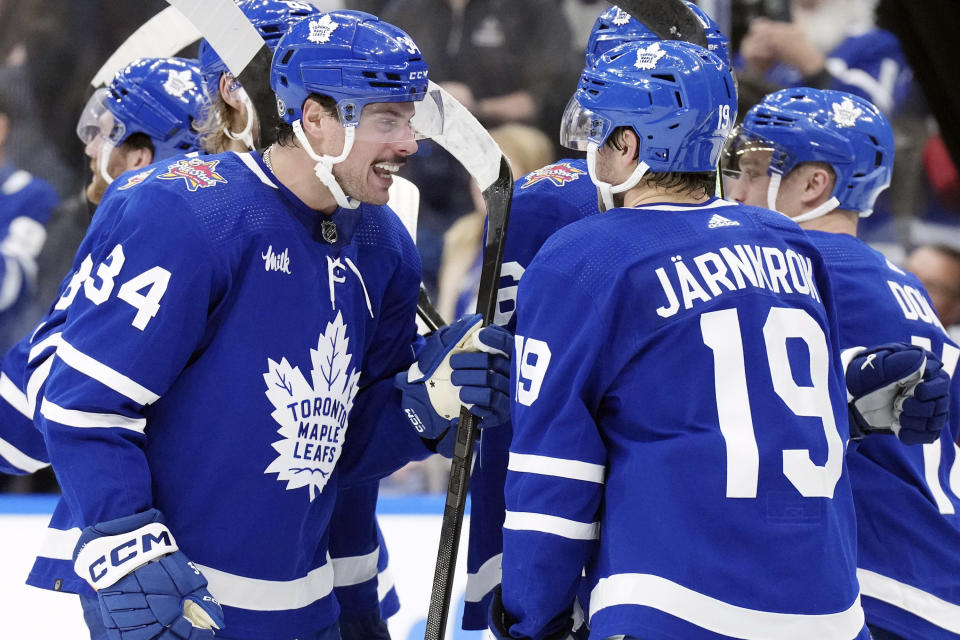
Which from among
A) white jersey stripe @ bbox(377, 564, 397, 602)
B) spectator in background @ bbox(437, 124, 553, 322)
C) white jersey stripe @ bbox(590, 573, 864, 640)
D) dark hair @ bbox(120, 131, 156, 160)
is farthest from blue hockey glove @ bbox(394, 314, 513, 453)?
spectator in background @ bbox(437, 124, 553, 322)

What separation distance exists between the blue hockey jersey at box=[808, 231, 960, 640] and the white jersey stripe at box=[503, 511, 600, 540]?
760 mm

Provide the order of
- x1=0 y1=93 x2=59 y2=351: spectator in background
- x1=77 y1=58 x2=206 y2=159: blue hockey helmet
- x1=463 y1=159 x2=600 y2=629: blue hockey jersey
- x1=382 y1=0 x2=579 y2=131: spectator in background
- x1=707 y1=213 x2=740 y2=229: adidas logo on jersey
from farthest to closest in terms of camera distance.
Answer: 1. x1=382 y1=0 x2=579 y2=131: spectator in background
2. x1=0 y1=93 x2=59 y2=351: spectator in background
3. x1=77 y1=58 x2=206 y2=159: blue hockey helmet
4. x1=463 y1=159 x2=600 y2=629: blue hockey jersey
5. x1=707 y1=213 x2=740 y2=229: adidas logo on jersey

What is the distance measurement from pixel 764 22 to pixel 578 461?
13.3 feet

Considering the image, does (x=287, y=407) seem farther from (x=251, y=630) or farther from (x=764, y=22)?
(x=764, y=22)

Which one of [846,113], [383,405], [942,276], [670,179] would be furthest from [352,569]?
[942,276]

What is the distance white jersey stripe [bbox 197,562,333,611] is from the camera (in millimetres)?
1848

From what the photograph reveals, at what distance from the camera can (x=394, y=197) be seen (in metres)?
2.65

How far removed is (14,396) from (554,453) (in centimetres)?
118

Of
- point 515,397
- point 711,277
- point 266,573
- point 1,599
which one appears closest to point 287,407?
point 266,573

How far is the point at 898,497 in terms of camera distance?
2148mm

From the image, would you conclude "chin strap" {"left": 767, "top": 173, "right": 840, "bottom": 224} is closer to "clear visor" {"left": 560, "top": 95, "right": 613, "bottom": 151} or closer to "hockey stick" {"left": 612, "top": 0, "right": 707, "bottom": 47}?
"hockey stick" {"left": 612, "top": 0, "right": 707, "bottom": 47}

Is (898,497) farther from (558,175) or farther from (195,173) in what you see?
(195,173)

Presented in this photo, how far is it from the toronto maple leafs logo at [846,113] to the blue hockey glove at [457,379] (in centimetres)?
89

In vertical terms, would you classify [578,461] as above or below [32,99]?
above
